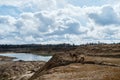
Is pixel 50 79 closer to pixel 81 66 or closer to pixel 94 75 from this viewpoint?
pixel 94 75

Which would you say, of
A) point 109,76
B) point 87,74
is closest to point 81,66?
point 87,74

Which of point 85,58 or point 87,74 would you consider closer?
point 87,74

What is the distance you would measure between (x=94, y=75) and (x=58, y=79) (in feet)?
11.6

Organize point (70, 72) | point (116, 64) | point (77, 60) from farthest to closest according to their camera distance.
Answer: point (77, 60) < point (116, 64) < point (70, 72)

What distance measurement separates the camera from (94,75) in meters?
32.3

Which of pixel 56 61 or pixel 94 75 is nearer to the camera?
pixel 94 75

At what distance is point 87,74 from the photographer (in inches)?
1313

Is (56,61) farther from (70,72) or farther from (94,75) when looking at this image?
(94,75)

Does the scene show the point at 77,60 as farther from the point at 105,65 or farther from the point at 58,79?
the point at 58,79

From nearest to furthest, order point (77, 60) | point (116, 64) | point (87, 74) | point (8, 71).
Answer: point (87, 74) < point (116, 64) < point (77, 60) < point (8, 71)

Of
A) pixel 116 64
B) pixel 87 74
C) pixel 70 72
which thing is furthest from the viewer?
pixel 116 64

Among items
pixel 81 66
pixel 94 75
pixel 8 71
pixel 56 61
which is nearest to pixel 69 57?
pixel 56 61

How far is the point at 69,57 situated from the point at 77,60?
258 cm

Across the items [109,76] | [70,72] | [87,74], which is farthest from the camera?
[70,72]
